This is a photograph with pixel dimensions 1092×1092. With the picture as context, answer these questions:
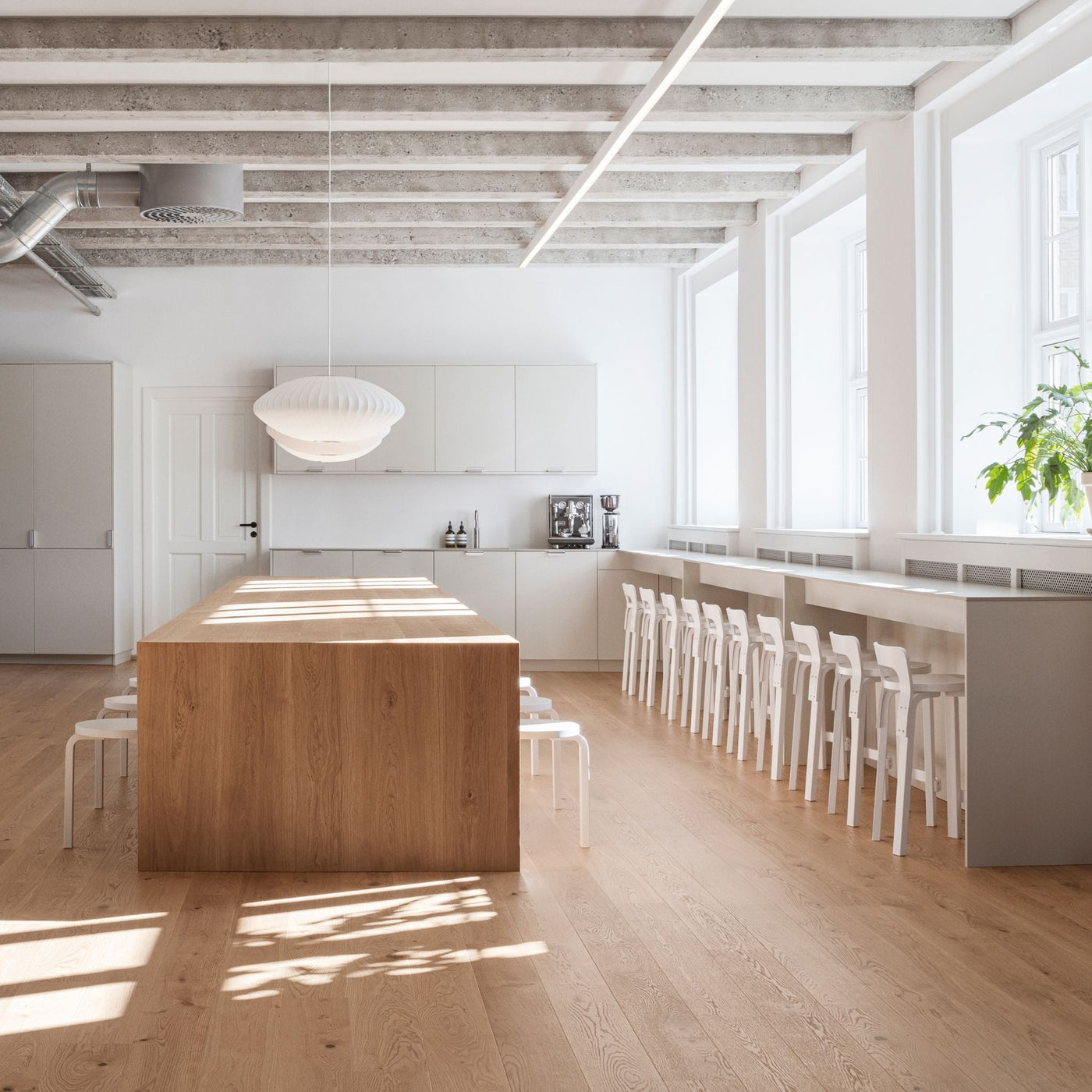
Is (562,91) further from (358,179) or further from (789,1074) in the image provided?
(789,1074)

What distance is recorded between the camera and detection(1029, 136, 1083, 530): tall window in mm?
4965

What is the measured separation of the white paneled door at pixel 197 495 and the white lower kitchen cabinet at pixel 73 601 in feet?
1.78

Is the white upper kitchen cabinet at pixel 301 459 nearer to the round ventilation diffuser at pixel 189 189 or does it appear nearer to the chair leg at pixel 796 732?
the round ventilation diffuser at pixel 189 189

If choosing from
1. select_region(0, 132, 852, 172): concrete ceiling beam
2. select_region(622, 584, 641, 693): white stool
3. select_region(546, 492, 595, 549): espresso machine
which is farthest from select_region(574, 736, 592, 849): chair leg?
select_region(546, 492, 595, 549): espresso machine

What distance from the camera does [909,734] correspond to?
4098 mm

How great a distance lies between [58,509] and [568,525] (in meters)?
3.94

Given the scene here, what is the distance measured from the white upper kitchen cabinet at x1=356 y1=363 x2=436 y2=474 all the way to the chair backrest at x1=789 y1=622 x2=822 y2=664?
14.9 ft

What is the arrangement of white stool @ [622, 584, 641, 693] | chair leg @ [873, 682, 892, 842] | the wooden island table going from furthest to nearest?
white stool @ [622, 584, 641, 693] → chair leg @ [873, 682, 892, 842] → the wooden island table

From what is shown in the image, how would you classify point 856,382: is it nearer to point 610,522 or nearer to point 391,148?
point 610,522

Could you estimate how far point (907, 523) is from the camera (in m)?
5.56

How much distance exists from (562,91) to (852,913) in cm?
403

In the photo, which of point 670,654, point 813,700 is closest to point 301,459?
point 670,654

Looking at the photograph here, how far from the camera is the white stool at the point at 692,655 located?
254 inches

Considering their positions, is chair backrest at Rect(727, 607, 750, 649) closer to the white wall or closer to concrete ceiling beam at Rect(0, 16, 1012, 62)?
concrete ceiling beam at Rect(0, 16, 1012, 62)
